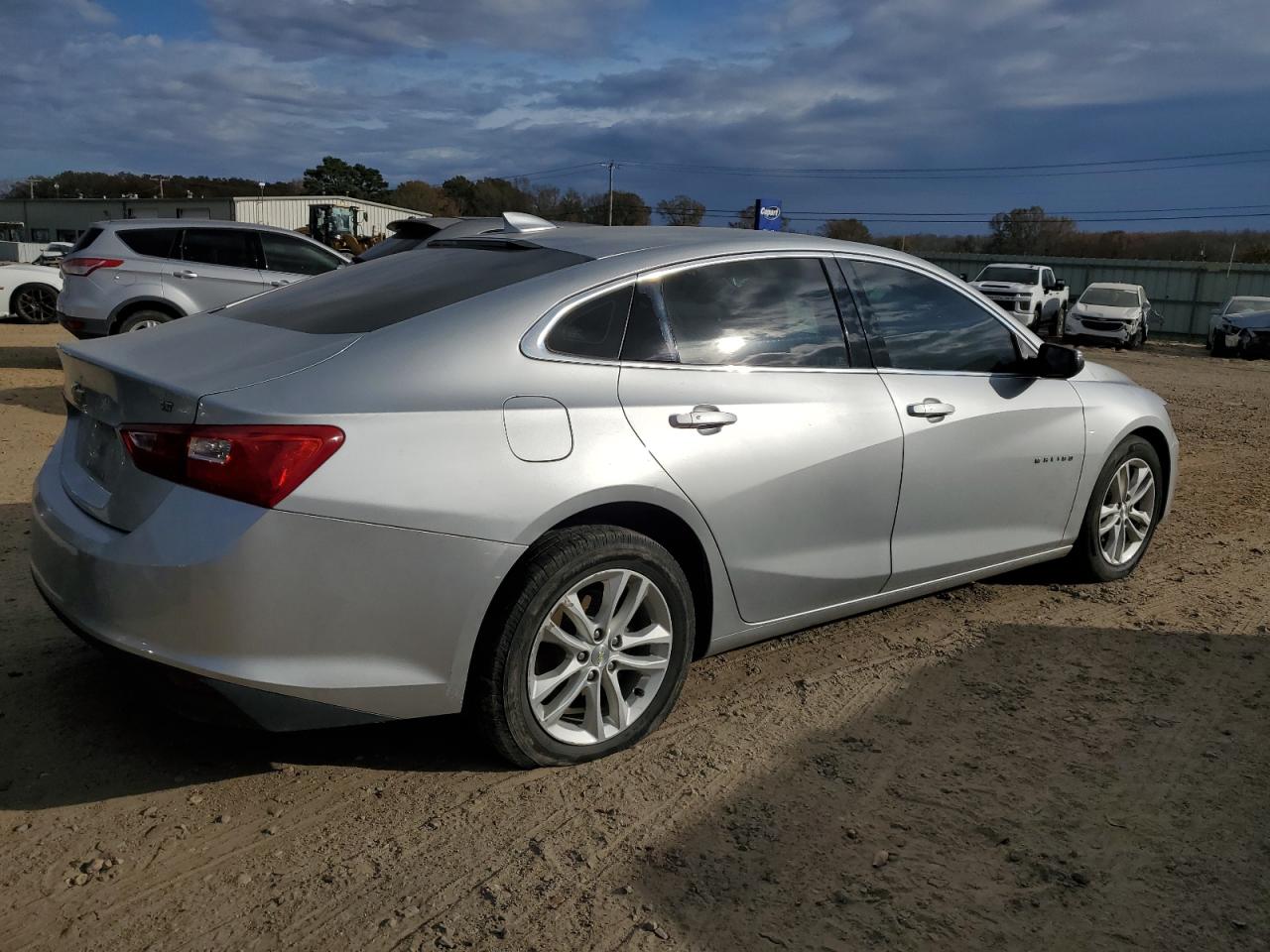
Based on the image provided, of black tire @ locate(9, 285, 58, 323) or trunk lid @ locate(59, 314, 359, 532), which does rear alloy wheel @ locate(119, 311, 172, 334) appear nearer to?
trunk lid @ locate(59, 314, 359, 532)

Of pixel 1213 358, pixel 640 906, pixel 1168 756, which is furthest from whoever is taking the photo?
pixel 1213 358

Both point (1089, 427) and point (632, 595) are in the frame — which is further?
point (1089, 427)

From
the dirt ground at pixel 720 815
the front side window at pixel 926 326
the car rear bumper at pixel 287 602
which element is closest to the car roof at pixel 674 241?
the front side window at pixel 926 326

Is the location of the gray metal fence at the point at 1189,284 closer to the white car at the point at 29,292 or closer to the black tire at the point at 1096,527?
the white car at the point at 29,292

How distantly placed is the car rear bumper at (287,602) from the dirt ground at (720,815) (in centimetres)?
42

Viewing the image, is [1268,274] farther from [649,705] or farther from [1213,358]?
[649,705]

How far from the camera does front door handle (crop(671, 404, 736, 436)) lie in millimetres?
3270

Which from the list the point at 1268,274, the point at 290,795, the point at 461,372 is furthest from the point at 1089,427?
the point at 1268,274

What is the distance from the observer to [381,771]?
319cm

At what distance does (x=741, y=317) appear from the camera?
11.9 feet

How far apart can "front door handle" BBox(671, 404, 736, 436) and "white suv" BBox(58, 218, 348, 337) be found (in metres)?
8.60

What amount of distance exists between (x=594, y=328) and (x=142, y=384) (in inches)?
51.4

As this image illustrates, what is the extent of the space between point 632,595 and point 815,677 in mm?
1157

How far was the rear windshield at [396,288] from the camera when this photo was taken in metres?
3.20
